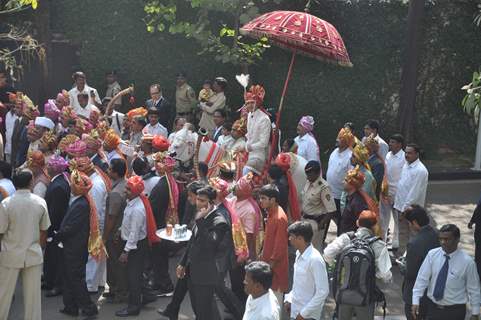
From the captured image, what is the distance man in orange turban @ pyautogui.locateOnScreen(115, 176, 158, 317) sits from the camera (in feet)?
32.9

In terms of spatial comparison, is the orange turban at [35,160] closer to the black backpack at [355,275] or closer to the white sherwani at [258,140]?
the white sherwani at [258,140]

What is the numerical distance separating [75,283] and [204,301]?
1866mm

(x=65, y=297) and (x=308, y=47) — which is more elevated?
(x=308, y=47)

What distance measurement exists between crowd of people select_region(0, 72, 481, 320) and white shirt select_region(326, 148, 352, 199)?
1.0 inches

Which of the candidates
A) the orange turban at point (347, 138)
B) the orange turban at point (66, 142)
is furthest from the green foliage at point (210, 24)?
the orange turban at point (66, 142)

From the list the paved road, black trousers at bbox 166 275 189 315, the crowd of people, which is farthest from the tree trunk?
black trousers at bbox 166 275 189 315

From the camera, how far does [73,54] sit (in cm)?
1869

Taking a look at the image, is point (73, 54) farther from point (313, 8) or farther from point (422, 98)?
point (422, 98)

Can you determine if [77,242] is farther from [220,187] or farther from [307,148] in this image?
[307,148]

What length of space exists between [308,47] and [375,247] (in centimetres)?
382

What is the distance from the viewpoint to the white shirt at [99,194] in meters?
10.6

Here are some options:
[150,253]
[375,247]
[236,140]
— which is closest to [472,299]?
[375,247]

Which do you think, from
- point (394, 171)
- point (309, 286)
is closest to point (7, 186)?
point (309, 286)

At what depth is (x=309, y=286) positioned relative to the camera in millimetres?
8055
